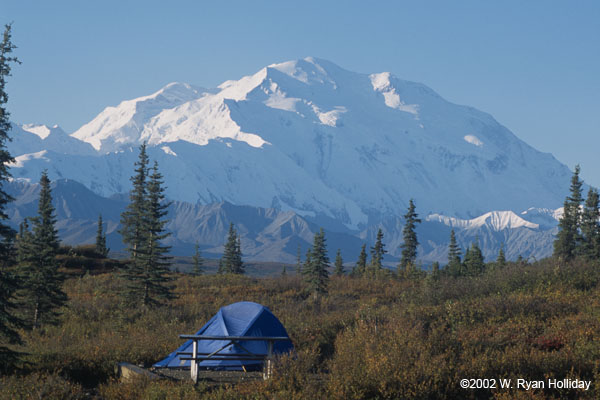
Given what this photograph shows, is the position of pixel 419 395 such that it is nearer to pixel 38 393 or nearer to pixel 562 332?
pixel 562 332

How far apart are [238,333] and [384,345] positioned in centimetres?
500

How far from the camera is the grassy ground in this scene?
12094mm

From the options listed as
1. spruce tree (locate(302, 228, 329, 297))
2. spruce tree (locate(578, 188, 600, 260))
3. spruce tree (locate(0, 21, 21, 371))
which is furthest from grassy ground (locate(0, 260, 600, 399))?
spruce tree (locate(578, 188, 600, 260))

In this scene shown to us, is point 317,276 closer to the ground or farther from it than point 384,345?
farther from it

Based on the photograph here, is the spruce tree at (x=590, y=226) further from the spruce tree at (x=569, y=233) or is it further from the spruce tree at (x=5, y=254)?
the spruce tree at (x=5, y=254)

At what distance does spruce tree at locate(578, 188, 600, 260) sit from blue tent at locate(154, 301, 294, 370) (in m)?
45.2

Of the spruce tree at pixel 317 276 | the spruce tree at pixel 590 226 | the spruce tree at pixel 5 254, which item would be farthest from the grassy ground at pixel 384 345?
the spruce tree at pixel 590 226

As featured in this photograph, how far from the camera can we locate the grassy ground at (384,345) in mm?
12094

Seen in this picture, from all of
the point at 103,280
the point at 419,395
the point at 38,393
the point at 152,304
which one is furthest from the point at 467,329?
the point at 103,280

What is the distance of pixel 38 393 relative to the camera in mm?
12320

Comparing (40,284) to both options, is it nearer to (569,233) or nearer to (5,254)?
(5,254)

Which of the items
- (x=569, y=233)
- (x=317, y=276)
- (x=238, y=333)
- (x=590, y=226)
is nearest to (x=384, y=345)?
(x=238, y=333)

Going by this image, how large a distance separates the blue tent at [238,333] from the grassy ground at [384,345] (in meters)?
1.05

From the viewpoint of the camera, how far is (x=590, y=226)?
57.0m
